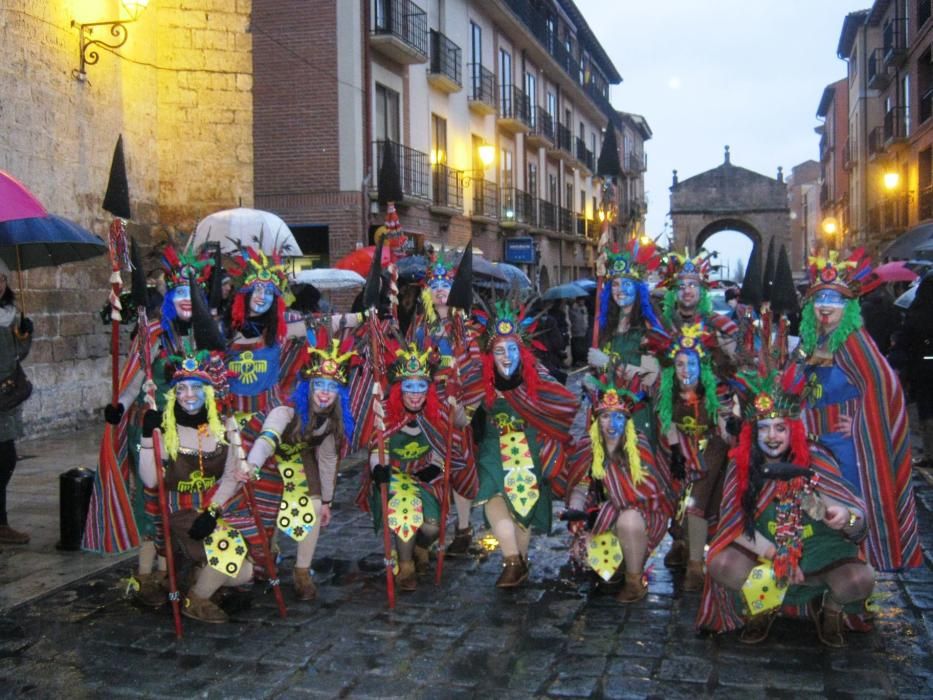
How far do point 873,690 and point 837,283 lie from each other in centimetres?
233

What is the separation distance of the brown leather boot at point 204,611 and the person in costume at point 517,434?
5.69ft

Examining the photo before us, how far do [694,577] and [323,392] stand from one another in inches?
102

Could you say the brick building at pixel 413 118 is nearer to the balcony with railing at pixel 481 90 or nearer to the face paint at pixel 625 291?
the balcony with railing at pixel 481 90

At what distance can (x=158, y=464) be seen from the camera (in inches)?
214

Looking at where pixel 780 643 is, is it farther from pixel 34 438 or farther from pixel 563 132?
pixel 563 132

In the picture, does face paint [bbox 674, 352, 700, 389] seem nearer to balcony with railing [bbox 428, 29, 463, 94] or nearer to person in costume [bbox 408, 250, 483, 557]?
person in costume [bbox 408, 250, 483, 557]

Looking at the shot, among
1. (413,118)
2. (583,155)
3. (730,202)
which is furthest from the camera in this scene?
(730,202)

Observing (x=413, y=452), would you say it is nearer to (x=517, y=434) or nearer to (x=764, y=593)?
(x=517, y=434)

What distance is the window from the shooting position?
19.8m

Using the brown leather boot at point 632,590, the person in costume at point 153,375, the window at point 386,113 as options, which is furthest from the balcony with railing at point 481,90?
the brown leather boot at point 632,590

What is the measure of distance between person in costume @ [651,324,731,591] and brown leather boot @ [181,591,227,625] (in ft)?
9.25

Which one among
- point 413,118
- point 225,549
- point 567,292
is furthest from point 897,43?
point 225,549

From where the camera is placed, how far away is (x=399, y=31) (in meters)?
20.1

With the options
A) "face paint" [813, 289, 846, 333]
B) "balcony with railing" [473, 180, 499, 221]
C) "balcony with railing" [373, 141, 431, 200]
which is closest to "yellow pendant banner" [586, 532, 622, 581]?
"face paint" [813, 289, 846, 333]
